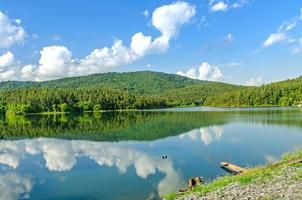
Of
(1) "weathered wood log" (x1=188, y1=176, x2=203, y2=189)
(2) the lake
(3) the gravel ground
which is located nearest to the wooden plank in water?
(2) the lake

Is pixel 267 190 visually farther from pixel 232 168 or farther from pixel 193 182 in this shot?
pixel 232 168

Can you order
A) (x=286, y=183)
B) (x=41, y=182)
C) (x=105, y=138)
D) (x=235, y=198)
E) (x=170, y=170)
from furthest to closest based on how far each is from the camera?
(x=105, y=138) → (x=170, y=170) → (x=41, y=182) → (x=286, y=183) → (x=235, y=198)

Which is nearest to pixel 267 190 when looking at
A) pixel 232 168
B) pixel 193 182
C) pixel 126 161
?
pixel 193 182

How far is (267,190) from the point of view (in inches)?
811

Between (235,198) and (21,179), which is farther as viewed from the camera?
(21,179)

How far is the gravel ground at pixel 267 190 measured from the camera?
19212 millimetres

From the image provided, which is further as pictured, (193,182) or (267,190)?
(193,182)

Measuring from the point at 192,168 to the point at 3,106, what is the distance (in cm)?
18027

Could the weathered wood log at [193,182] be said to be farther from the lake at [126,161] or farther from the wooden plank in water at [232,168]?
the wooden plank in water at [232,168]

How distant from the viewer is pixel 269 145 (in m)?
53.8

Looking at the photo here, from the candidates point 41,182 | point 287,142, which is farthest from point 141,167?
point 287,142

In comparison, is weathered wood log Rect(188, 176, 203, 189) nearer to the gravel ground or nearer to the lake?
the lake

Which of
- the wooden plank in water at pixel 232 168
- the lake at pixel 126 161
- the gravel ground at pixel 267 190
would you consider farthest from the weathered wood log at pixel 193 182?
the wooden plank in water at pixel 232 168

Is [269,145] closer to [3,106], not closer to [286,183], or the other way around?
[286,183]
